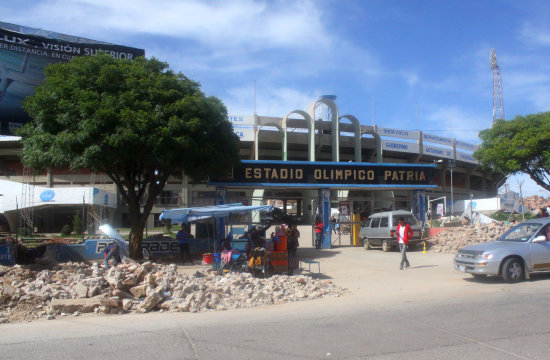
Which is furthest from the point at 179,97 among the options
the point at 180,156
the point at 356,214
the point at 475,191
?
the point at 475,191

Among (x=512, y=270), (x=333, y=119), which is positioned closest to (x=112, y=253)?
(x=512, y=270)

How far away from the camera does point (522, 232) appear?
1209cm

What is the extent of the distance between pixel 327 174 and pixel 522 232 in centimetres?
1094

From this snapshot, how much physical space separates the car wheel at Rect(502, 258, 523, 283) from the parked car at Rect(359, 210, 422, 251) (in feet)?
29.9

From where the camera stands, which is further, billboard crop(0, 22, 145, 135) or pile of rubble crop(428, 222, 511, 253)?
billboard crop(0, 22, 145, 135)

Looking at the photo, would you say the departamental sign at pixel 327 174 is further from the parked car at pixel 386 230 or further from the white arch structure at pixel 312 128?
the white arch structure at pixel 312 128

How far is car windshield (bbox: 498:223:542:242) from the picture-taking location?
11.8 metres

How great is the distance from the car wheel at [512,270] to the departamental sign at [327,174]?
11.4 meters

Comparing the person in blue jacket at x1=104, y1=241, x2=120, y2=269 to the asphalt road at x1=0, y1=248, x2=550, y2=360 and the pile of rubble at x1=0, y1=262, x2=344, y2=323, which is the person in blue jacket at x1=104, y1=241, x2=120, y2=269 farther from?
the asphalt road at x1=0, y1=248, x2=550, y2=360

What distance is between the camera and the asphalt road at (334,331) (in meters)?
6.02

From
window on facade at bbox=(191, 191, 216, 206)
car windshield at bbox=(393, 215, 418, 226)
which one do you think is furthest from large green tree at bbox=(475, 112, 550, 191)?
window on facade at bbox=(191, 191, 216, 206)

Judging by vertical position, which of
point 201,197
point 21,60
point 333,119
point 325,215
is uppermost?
point 21,60

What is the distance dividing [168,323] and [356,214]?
694 inches

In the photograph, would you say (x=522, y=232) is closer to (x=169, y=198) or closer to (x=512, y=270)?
(x=512, y=270)
